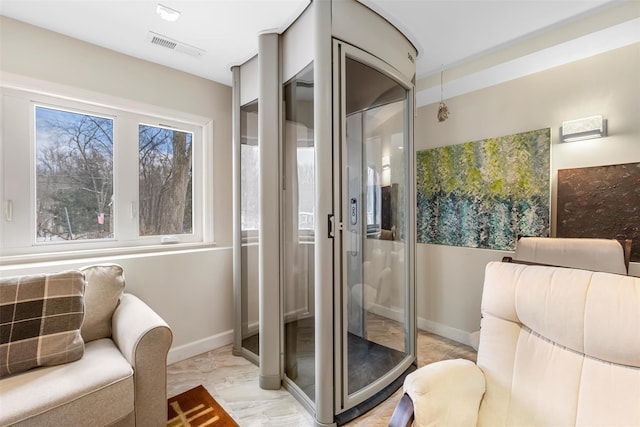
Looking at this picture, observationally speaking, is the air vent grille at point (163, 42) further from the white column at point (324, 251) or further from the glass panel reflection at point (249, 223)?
the white column at point (324, 251)

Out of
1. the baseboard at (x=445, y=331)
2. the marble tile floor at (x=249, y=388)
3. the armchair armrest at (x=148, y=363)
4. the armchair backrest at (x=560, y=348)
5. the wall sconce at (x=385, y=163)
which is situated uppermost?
the wall sconce at (x=385, y=163)

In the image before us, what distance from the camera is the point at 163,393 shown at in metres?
1.56

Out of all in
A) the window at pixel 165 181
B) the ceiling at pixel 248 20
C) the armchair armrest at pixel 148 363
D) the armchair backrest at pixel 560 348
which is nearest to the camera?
the armchair backrest at pixel 560 348

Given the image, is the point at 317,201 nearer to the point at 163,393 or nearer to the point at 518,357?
the point at 518,357

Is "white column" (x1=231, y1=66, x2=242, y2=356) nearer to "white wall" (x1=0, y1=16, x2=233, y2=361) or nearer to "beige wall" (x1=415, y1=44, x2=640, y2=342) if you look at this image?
"white wall" (x1=0, y1=16, x2=233, y2=361)

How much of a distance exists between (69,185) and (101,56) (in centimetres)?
100

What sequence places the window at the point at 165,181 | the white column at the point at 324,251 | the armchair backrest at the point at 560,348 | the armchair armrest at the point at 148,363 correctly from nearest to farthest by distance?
1. the armchair backrest at the point at 560,348
2. the armchair armrest at the point at 148,363
3. the white column at the point at 324,251
4. the window at the point at 165,181

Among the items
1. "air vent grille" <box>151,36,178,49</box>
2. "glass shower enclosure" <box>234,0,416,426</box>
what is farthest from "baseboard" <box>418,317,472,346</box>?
"air vent grille" <box>151,36,178,49</box>

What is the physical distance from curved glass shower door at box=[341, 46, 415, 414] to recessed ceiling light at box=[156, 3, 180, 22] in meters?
1.26

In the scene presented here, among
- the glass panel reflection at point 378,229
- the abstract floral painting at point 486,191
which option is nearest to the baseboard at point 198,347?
the glass panel reflection at point 378,229

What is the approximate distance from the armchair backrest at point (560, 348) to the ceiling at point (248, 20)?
65.4 inches

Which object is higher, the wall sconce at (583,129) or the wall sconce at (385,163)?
the wall sconce at (583,129)

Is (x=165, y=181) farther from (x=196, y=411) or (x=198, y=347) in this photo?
(x=196, y=411)

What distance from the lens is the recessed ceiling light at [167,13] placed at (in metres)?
1.77
